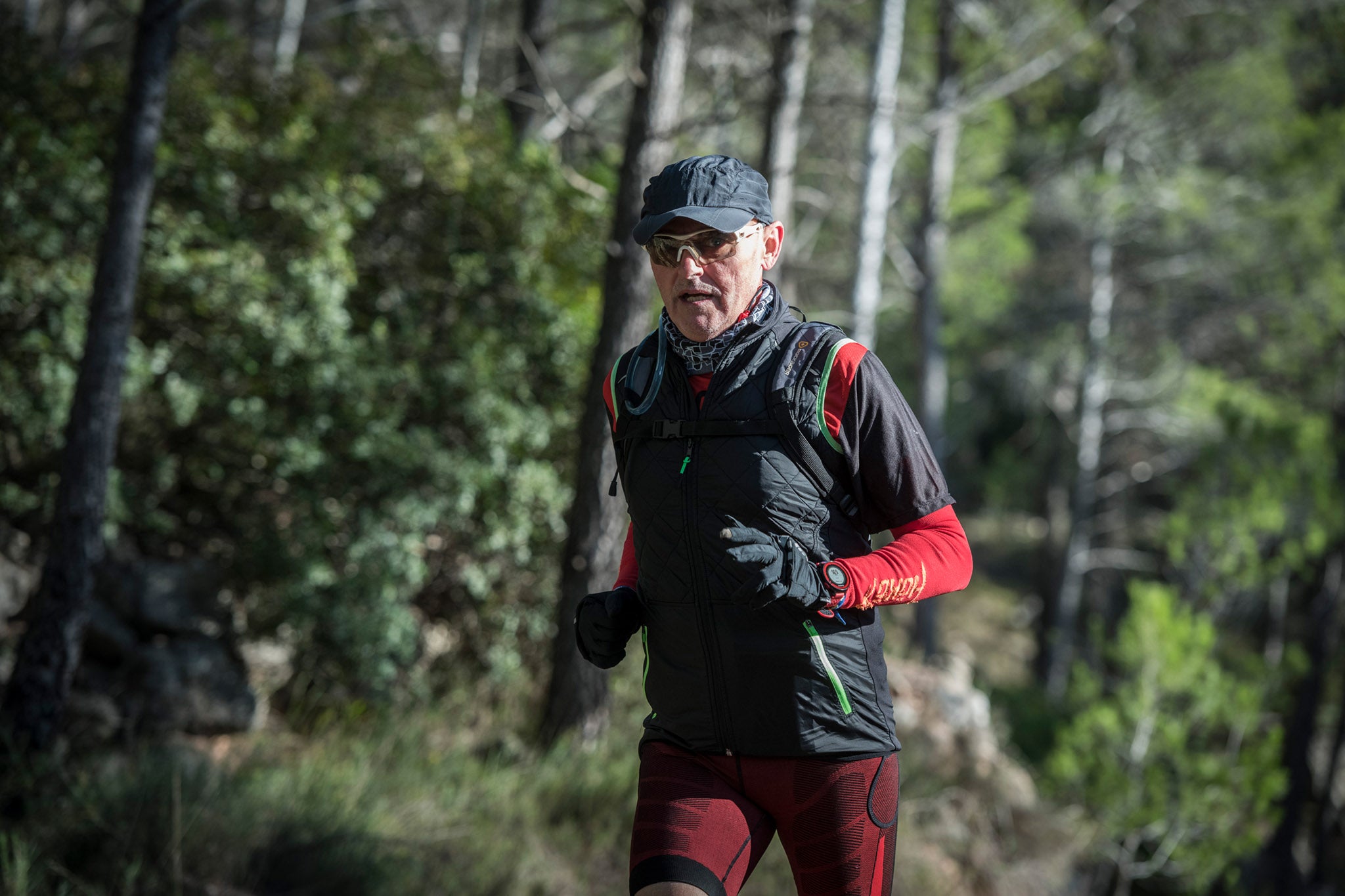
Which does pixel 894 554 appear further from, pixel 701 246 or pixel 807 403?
pixel 701 246

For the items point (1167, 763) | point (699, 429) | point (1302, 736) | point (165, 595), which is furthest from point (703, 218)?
point (1302, 736)

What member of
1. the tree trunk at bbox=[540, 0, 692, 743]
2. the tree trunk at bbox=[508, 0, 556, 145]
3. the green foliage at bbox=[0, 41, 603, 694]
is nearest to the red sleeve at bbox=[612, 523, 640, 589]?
the tree trunk at bbox=[540, 0, 692, 743]

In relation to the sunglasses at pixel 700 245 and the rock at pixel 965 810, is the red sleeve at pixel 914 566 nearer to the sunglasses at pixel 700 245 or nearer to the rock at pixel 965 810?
the sunglasses at pixel 700 245

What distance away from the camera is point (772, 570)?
1.87m

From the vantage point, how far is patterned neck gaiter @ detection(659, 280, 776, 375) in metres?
2.17

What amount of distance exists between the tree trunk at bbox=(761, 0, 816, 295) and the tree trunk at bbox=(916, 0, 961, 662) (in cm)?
469

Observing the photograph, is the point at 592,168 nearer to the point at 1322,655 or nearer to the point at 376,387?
the point at 376,387

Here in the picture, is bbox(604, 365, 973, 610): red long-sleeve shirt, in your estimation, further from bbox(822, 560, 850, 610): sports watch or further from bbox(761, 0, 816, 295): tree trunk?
bbox(761, 0, 816, 295): tree trunk

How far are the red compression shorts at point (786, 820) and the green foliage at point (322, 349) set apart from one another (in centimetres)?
414

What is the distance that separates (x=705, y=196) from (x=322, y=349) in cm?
443

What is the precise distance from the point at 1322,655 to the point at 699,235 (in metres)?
16.1

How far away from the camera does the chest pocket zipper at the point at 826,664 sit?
2.09 m

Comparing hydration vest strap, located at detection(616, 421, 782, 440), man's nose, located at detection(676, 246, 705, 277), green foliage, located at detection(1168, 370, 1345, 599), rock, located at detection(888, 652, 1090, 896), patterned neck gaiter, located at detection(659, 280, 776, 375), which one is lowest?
rock, located at detection(888, 652, 1090, 896)

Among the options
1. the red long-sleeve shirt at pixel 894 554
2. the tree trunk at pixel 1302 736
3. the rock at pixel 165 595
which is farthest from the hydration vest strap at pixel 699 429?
the tree trunk at pixel 1302 736
